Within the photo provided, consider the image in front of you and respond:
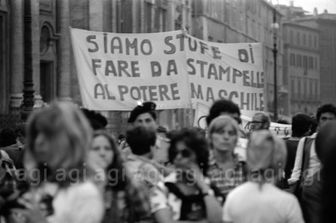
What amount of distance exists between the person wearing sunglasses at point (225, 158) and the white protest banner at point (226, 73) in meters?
5.11

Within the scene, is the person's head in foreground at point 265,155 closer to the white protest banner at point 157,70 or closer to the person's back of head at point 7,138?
the white protest banner at point 157,70

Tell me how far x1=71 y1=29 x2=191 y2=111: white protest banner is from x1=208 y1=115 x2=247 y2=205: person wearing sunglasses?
469cm

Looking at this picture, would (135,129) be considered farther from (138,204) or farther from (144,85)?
(144,85)

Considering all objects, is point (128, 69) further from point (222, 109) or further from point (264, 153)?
point (264, 153)

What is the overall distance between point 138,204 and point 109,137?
0.47 meters

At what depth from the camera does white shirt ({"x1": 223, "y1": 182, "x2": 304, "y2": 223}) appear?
5027 millimetres

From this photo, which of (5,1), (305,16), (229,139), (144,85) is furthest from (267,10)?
(229,139)

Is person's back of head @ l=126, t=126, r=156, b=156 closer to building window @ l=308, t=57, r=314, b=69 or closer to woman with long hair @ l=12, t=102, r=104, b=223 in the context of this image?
woman with long hair @ l=12, t=102, r=104, b=223

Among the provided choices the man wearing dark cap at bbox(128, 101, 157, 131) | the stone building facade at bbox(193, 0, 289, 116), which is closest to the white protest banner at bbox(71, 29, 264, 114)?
the man wearing dark cap at bbox(128, 101, 157, 131)

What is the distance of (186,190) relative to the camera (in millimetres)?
5465

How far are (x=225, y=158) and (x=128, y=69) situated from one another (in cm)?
522

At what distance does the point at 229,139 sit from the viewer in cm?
608

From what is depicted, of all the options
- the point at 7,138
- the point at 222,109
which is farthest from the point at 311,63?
Answer: the point at 222,109

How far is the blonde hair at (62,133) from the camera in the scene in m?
3.84
